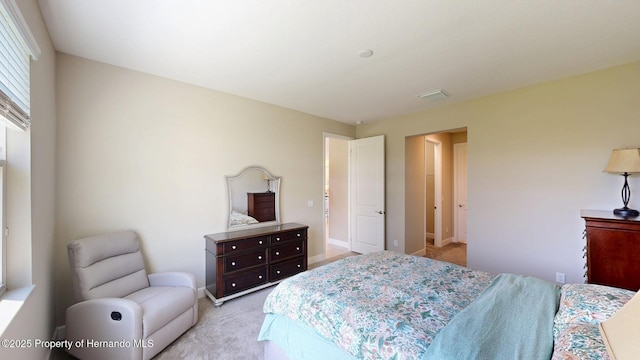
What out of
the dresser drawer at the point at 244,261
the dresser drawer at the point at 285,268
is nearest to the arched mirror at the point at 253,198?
the dresser drawer at the point at 244,261

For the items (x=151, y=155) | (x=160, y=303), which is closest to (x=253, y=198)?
(x=151, y=155)

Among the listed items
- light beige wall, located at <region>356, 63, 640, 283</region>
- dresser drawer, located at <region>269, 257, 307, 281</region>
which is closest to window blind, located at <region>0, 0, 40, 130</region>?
dresser drawer, located at <region>269, 257, 307, 281</region>

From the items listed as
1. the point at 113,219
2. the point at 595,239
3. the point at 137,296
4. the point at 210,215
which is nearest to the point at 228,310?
the point at 137,296

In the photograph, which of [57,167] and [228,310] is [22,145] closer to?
[57,167]

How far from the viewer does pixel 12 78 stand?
1.38 m

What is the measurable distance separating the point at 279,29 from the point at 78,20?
4.81ft

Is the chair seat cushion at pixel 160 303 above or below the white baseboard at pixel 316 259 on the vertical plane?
above

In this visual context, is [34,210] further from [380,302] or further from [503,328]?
[503,328]

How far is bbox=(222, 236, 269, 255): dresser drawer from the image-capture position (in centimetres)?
290

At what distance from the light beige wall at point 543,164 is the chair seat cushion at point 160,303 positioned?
11.8 feet

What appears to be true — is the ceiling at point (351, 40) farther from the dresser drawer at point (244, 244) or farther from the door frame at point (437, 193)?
the door frame at point (437, 193)

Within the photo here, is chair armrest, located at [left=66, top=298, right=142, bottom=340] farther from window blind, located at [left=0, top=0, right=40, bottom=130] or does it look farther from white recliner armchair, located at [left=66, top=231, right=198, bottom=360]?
window blind, located at [left=0, top=0, right=40, bottom=130]

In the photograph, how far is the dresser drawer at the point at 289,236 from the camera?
335cm

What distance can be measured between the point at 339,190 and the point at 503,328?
460 cm
